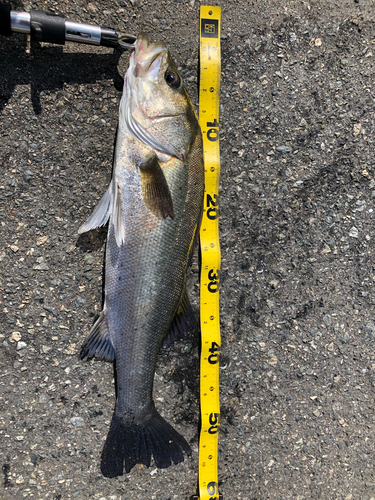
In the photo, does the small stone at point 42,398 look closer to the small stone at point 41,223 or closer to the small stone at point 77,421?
the small stone at point 77,421

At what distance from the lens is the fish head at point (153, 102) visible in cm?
192

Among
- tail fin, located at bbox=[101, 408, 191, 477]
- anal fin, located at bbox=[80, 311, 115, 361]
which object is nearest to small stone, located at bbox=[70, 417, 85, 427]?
tail fin, located at bbox=[101, 408, 191, 477]

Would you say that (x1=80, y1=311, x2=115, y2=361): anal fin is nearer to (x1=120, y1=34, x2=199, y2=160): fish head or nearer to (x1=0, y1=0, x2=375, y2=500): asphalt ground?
(x1=0, y1=0, x2=375, y2=500): asphalt ground

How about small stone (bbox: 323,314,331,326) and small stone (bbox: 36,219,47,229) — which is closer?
small stone (bbox: 36,219,47,229)

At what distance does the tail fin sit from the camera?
2.14 meters

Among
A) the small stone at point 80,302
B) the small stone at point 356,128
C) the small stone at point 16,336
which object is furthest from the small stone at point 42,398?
the small stone at point 356,128

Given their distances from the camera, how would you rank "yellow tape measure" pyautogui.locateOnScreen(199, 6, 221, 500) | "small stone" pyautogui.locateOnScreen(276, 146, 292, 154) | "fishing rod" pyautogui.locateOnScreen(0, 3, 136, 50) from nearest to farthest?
"fishing rod" pyautogui.locateOnScreen(0, 3, 136, 50) → "yellow tape measure" pyautogui.locateOnScreen(199, 6, 221, 500) → "small stone" pyautogui.locateOnScreen(276, 146, 292, 154)

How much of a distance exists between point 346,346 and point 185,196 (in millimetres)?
1884

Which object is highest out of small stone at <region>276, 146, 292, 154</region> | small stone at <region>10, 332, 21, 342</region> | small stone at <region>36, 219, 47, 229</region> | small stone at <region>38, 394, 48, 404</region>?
small stone at <region>276, 146, 292, 154</region>

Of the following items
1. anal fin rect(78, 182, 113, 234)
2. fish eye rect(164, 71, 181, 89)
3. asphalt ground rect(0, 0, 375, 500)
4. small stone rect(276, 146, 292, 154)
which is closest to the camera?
fish eye rect(164, 71, 181, 89)

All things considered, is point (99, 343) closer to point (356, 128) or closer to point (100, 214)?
point (100, 214)

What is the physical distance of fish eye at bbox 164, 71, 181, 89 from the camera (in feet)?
6.48

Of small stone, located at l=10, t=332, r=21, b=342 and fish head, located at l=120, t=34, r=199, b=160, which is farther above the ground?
fish head, located at l=120, t=34, r=199, b=160

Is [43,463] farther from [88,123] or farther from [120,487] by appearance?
[88,123]
